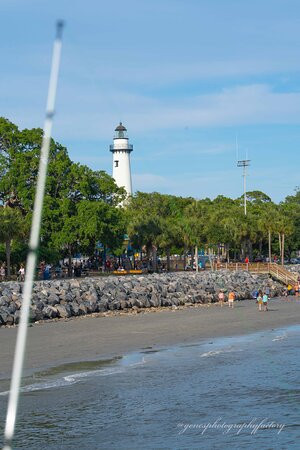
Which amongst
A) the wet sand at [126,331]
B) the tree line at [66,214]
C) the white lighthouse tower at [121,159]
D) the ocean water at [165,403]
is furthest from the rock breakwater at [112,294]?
the white lighthouse tower at [121,159]

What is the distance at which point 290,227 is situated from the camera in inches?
3679

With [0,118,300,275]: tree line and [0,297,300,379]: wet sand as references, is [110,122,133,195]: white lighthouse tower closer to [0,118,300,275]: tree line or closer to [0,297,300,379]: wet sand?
[0,118,300,275]: tree line

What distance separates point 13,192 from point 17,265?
8438 mm

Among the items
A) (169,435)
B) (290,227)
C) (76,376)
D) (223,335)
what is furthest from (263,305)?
(290,227)

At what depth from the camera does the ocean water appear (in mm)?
14469

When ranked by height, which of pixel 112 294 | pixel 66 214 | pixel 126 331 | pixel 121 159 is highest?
pixel 121 159

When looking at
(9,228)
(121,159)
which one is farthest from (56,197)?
(121,159)

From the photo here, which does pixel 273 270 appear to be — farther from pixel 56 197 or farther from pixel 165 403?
pixel 165 403

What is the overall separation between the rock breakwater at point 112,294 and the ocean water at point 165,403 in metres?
12.7

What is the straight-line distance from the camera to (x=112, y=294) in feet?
147

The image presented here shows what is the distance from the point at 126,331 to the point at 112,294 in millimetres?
11927

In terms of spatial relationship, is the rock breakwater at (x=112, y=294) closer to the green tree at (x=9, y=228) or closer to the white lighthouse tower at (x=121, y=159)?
the green tree at (x=9, y=228)

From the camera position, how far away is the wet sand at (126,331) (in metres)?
26.2

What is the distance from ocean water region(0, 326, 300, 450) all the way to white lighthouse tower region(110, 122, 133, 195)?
286 ft
